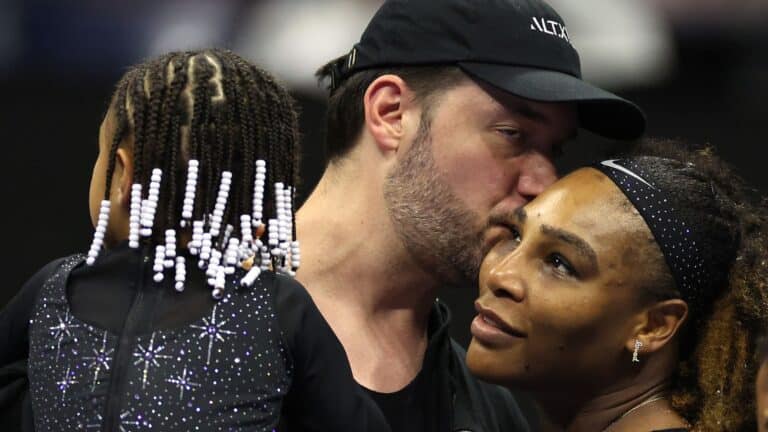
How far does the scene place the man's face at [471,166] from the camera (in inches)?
92.7

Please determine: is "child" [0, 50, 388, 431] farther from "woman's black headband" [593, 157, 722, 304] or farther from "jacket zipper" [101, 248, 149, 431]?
"woman's black headband" [593, 157, 722, 304]

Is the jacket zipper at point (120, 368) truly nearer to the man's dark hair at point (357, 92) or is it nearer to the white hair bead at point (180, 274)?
the white hair bead at point (180, 274)

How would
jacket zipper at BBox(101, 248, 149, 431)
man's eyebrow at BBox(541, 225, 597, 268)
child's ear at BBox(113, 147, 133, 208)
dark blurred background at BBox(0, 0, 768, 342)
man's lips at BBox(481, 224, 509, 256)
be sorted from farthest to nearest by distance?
dark blurred background at BBox(0, 0, 768, 342)
man's lips at BBox(481, 224, 509, 256)
man's eyebrow at BBox(541, 225, 597, 268)
child's ear at BBox(113, 147, 133, 208)
jacket zipper at BBox(101, 248, 149, 431)

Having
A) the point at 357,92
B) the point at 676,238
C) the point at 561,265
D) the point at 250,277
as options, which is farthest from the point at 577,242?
the point at 357,92

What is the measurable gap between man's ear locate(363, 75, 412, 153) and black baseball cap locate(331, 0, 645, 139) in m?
0.04

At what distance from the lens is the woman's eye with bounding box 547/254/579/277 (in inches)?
80.0

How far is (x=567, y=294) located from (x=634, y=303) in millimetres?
106

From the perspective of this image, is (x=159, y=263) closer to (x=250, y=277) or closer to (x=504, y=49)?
(x=250, y=277)

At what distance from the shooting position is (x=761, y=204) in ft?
7.23

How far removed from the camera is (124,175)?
1.83m

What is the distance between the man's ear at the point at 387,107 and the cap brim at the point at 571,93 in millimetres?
133

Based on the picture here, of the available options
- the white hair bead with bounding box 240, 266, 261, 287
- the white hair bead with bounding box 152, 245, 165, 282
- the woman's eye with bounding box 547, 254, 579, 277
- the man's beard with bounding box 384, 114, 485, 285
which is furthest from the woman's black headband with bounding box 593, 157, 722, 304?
the white hair bead with bounding box 152, 245, 165, 282

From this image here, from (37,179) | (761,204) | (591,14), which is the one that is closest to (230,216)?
(761,204)

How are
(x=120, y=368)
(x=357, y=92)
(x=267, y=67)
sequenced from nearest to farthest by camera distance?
(x=120, y=368)
(x=357, y=92)
(x=267, y=67)
